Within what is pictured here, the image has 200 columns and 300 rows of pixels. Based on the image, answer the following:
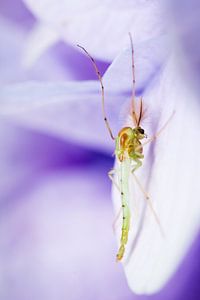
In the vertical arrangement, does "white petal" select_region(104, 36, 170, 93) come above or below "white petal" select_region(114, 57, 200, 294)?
above

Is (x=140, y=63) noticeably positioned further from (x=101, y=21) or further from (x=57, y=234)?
(x=57, y=234)

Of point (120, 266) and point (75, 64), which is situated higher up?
point (75, 64)

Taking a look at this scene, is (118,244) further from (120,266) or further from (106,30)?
(106,30)

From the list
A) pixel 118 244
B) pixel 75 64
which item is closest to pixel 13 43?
pixel 75 64

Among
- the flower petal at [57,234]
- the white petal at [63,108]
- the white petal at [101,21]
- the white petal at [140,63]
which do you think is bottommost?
the flower petal at [57,234]

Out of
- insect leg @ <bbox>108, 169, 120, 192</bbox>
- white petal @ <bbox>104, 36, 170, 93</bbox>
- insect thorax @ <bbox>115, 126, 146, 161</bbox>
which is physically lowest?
insect leg @ <bbox>108, 169, 120, 192</bbox>

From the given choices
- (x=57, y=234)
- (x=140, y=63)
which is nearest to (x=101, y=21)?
(x=140, y=63)
